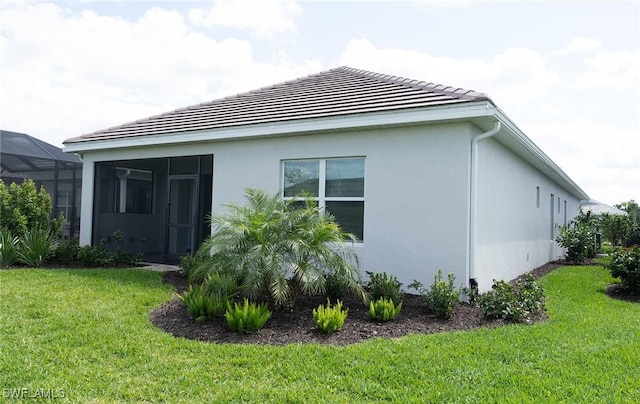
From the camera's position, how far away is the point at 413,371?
4.16m

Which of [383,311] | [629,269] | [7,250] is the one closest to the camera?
[383,311]

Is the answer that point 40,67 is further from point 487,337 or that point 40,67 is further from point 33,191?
point 487,337

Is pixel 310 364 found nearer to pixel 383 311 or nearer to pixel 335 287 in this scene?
pixel 383 311

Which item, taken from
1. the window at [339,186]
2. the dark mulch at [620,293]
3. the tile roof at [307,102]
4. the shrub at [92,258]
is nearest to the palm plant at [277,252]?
the window at [339,186]

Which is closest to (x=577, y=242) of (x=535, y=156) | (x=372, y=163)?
(x=535, y=156)

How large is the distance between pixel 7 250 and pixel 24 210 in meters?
1.64

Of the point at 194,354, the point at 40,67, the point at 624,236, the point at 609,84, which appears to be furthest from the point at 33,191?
→ the point at 624,236

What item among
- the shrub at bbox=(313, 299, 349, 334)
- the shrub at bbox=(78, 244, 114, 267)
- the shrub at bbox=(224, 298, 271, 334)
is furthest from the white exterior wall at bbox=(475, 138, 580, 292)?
the shrub at bbox=(78, 244, 114, 267)

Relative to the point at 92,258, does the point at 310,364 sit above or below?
below

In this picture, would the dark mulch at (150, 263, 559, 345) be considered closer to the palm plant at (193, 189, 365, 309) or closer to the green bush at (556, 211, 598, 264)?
the palm plant at (193, 189, 365, 309)

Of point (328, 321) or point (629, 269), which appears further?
point (629, 269)

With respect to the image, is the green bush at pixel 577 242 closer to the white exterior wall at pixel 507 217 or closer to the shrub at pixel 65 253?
the white exterior wall at pixel 507 217

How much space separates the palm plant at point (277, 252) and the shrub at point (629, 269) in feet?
19.0

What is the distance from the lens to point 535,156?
10852 mm
